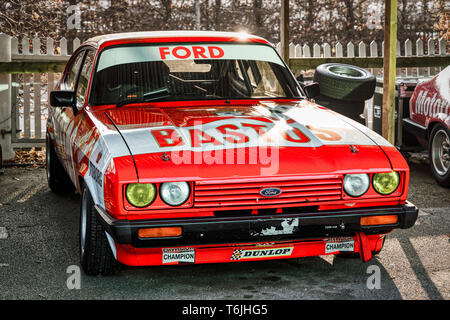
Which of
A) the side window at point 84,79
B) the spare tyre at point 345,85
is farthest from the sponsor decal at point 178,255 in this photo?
the spare tyre at point 345,85

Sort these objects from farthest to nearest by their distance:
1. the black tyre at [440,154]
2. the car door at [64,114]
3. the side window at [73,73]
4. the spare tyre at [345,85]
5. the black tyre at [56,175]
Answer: the spare tyre at [345,85] < the black tyre at [440,154] < the black tyre at [56,175] < the side window at [73,73] < the car door at [64,114]

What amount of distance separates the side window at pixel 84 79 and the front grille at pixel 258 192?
1775 millimetres

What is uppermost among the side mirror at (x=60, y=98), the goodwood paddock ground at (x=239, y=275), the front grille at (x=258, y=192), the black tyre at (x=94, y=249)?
the side mirror at (x=60, y=98)

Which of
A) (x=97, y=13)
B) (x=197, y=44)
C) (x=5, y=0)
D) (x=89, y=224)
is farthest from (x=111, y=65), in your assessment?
(x=97, y=13)

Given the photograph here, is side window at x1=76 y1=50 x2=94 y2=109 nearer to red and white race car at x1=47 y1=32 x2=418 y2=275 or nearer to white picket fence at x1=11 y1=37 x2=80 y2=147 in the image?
red and white race car at x1=47 y1=32 x2=418 y2=275

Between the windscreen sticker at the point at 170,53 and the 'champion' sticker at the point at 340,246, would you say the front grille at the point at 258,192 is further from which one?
the windscreen sticker at the point at 170,53

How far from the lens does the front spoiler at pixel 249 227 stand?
376cm

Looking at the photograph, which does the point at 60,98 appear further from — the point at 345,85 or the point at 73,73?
the point at 345,85

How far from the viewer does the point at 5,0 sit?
1852 cm

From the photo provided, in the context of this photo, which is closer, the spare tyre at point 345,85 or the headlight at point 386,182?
the headlight at point 386,182

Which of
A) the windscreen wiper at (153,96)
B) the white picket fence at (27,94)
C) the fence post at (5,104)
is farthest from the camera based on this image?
the white picket fence at (27,94)
